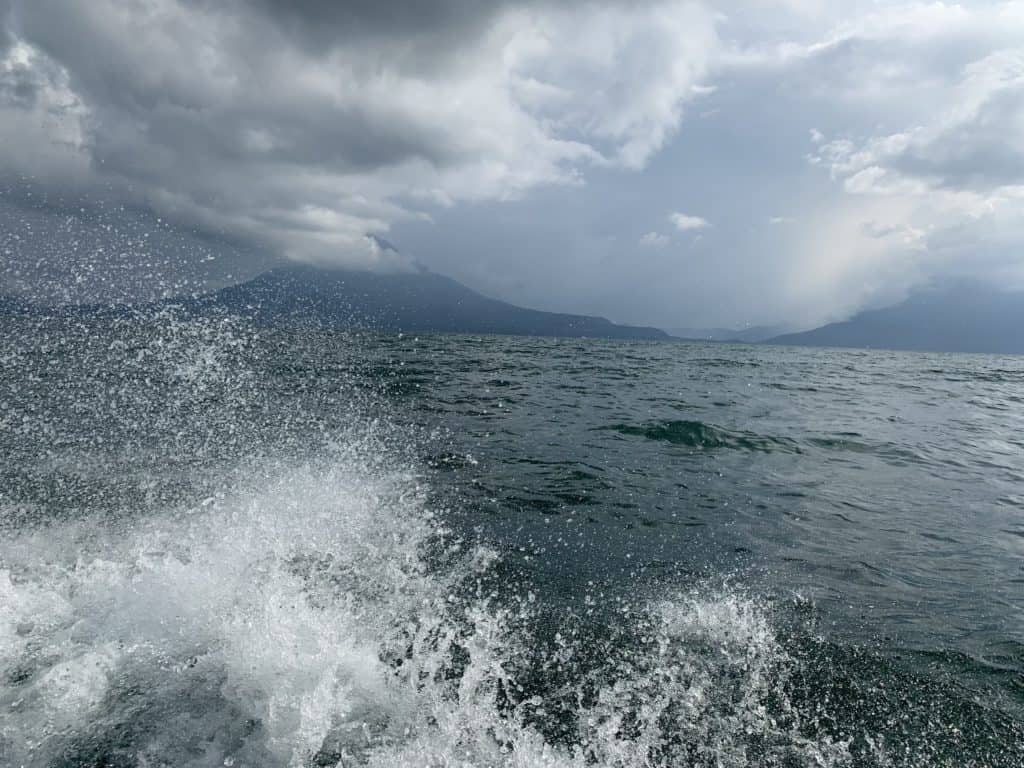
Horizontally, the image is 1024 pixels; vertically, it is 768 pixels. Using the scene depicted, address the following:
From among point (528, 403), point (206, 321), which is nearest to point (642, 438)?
point (528, 403)

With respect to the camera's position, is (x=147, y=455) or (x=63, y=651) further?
(x=147, y=455)

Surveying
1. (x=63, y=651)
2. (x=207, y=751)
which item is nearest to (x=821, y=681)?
(x=207, y=751)

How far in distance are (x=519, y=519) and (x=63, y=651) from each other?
6.32 m

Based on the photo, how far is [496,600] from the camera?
6492mm

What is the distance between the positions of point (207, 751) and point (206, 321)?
102 feet

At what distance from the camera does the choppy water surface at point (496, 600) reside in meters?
4.31

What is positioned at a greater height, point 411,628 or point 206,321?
point 206,321

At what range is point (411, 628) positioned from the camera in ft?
18.7

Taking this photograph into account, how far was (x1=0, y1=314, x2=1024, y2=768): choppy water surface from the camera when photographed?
14.1ft

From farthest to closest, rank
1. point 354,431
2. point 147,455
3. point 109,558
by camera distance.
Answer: point 354,431 → point 147,455 → point 109,558

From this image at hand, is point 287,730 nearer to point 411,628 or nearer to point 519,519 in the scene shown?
point 411,628

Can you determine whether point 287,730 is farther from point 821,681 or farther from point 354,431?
point 354,431

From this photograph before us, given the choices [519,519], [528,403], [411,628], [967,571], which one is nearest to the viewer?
[411,628]

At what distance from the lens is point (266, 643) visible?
5.18 m
